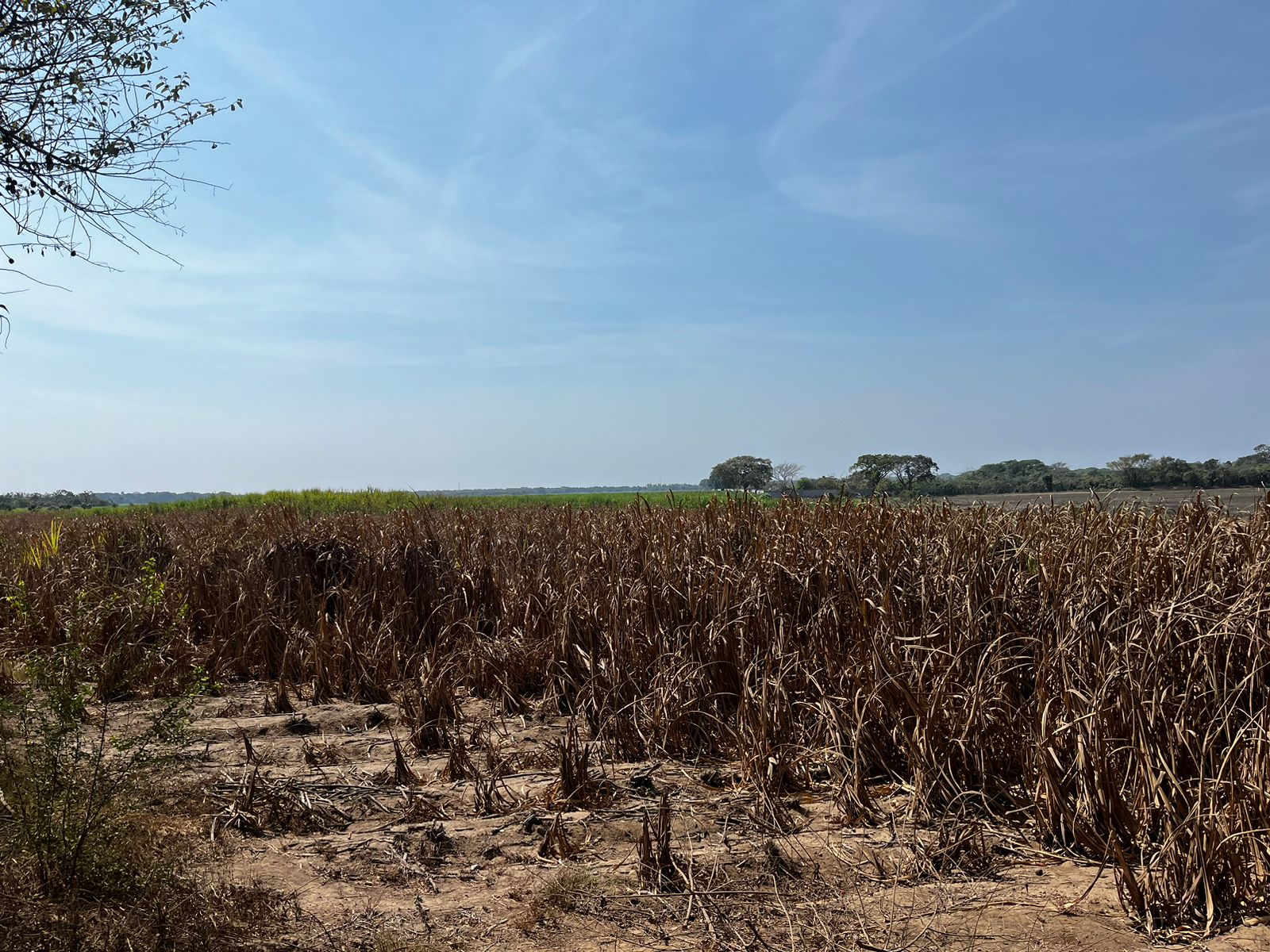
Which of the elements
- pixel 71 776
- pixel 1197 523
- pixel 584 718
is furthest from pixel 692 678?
pixel 1197 523

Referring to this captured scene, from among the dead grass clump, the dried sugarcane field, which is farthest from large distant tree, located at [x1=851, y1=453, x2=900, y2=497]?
the dead grass clump

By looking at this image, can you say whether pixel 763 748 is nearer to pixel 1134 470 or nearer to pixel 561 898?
pixel 561 898

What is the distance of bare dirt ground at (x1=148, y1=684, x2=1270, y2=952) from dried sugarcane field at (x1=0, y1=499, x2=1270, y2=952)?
0.02 meters

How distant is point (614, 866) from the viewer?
3.28m

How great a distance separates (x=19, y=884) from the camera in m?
2.79

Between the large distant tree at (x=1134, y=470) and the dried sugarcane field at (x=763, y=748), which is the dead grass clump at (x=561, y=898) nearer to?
the dried sugarcane field at (x=763, y=748)

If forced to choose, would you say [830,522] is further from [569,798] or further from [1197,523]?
[569,798]

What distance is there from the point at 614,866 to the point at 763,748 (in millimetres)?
1125

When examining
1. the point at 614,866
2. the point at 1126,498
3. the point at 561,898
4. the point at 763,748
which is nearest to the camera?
the point at 561,898

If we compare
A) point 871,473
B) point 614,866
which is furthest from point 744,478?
point 614,866

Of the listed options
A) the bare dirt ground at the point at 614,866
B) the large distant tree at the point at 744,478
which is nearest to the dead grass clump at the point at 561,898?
the bare dirt ground at the point at 614,866

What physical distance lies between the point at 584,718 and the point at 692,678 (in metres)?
0.97

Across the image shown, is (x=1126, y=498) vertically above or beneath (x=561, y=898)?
above

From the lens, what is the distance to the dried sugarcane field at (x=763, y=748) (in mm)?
2850
